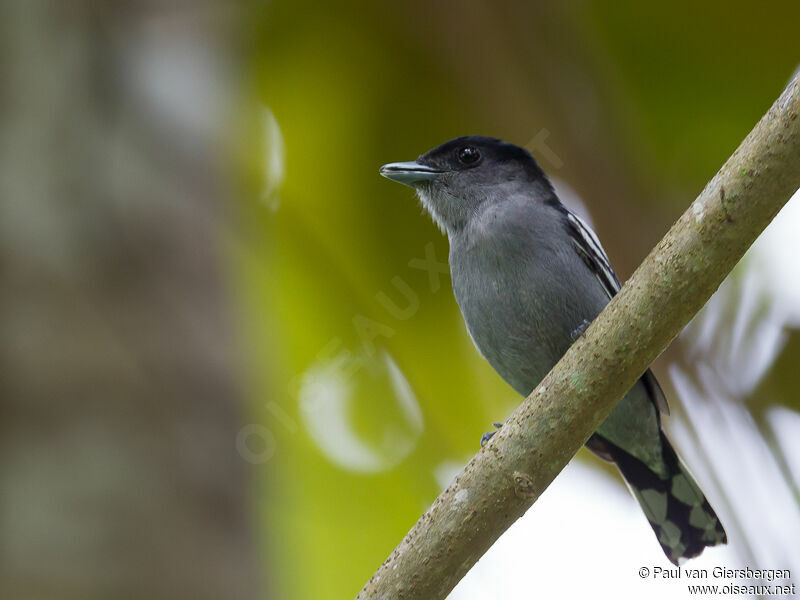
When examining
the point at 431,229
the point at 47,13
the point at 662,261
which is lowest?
the point at 662,261

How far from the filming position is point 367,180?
18.1 ft

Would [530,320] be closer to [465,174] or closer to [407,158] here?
[465,174]

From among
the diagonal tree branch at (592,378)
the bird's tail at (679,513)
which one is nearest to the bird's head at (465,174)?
the bird's tail at (679,513)

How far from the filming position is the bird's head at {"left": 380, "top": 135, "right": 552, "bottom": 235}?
4.46m

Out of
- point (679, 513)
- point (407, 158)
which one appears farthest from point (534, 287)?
point (407, 158)

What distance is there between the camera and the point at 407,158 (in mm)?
5277

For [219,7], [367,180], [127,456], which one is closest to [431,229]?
[367,180]

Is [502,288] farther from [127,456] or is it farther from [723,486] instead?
[127,456]

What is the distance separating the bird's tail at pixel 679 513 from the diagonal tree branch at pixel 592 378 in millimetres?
1842

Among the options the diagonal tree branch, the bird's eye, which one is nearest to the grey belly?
the bird's eye

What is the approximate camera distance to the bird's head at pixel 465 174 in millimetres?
4457

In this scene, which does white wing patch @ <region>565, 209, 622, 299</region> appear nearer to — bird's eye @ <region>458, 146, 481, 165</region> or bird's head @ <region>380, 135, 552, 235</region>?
bird's head @ <region>380, 135, 552, 235</region>

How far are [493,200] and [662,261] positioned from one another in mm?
1828

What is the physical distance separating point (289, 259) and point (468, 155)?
4.20 ft
